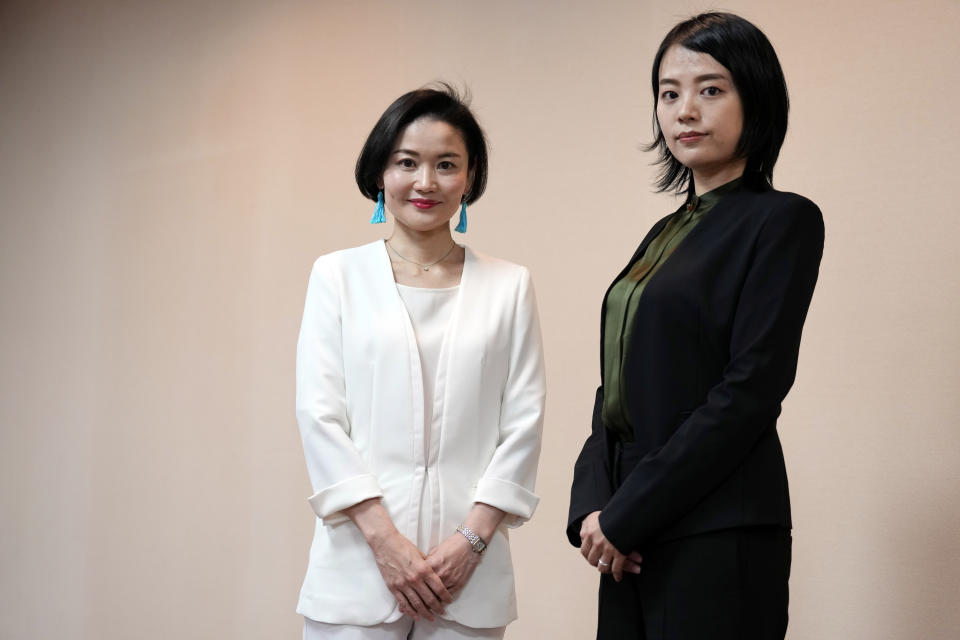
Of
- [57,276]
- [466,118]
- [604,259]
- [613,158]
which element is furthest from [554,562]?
[57,276]

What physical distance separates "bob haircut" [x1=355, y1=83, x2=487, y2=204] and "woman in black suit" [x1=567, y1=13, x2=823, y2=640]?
44cm

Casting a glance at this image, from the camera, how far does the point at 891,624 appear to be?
2.51 meters

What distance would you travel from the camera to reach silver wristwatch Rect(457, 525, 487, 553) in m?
1.87

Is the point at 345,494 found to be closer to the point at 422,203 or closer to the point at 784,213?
the point at 422,203

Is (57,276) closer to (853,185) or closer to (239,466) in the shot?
(239,466)

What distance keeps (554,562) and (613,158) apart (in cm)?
128

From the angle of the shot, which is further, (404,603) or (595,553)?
(404,603)

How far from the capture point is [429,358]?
1.96 m

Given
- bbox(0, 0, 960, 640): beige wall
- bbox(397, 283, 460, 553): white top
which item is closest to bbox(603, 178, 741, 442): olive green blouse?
bbox(397, 283, 460, 553): white top

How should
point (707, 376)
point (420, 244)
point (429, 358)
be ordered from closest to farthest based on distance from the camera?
point (707, 376), point (429, 358), point (420, 244)

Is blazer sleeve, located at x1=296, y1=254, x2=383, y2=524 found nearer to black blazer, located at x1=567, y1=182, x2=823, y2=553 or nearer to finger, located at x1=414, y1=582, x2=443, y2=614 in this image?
finger, located at x1=414, y1=582, x2=443, y2=614

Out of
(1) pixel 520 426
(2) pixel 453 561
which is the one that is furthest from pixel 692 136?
(2) pixel 453 561

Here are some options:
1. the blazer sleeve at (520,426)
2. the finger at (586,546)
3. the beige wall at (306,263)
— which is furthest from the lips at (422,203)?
the beige wall at (306,263)

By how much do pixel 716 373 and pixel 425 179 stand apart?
714 millimetres
